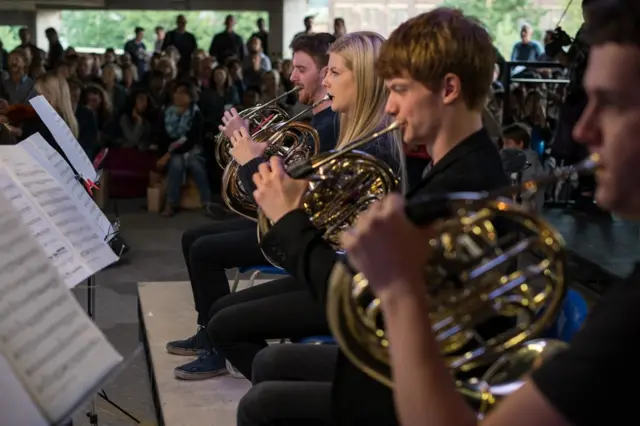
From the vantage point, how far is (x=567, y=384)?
889 millimetres

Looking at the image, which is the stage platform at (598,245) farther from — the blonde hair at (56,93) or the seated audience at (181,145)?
the blonde hair at (56,93)

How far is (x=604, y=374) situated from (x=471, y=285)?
0.27 metres

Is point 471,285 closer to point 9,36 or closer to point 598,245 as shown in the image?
point 598,245

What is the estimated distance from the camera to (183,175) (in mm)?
6391

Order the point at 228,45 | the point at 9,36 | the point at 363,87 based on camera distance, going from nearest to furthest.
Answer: the point at 363,87 → the point at 228,45 → the point at 9,36

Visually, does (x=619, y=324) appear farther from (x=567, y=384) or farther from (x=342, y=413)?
(x=342, y=413)

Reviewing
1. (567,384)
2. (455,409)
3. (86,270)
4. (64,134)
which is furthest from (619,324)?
(64,134)

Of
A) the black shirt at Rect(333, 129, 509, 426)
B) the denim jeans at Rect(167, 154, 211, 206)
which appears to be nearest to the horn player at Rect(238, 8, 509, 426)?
the black shirt at Rect(333, 129, 509, 426)

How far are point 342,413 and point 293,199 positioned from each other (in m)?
0.40

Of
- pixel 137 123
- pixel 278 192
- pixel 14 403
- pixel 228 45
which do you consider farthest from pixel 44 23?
pixel 14 403

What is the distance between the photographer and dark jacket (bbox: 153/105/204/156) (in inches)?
253

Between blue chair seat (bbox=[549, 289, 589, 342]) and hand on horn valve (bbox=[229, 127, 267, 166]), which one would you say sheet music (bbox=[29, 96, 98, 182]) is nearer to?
hand on horn valve (bbox=[229, 127, 267, 166])

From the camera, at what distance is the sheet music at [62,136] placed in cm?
249

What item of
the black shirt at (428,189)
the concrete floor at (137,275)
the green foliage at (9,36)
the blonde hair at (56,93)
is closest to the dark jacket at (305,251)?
the black shirt at (428,189)
